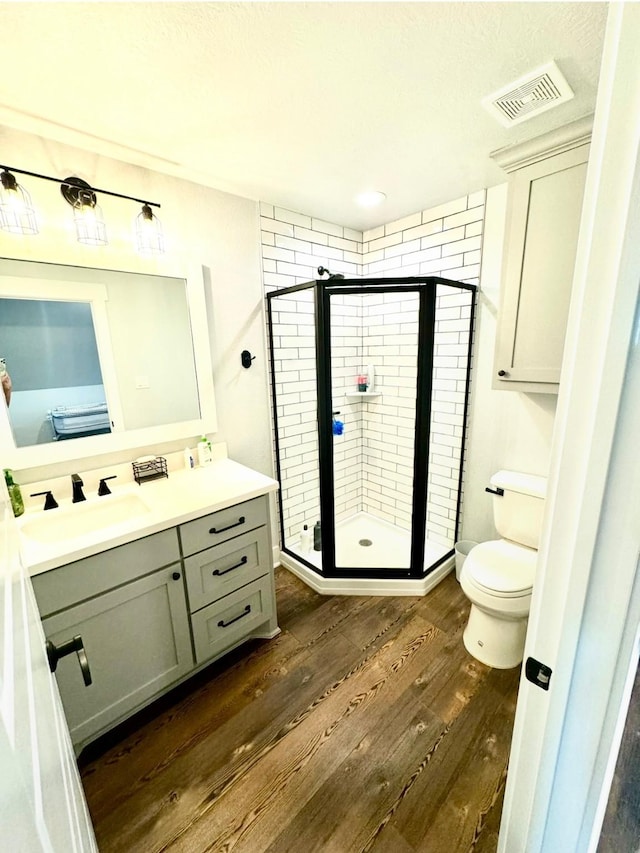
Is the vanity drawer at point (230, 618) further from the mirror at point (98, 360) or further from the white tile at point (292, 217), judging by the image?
the white tile at point (292, 217)

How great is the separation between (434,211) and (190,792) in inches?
122

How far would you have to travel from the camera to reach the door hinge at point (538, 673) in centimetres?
60

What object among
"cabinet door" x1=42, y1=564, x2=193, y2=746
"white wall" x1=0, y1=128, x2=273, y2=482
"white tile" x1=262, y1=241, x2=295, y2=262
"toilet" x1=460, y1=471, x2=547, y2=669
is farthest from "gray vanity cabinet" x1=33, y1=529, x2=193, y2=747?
"white tile" x1=262, y1=241, x2=295, y2=262

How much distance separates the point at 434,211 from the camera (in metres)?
2.20

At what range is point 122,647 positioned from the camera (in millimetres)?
1334

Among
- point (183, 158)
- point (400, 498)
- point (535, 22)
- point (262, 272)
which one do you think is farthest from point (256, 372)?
point (535, 22)

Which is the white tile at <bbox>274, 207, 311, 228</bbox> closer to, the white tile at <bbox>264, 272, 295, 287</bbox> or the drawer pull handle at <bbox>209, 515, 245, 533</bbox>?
the white tile at <bbox>264, 272, 295, 287</bbox>

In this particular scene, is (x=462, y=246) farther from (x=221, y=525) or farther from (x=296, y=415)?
(x=221, y=525)

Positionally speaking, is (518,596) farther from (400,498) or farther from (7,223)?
(7,223)

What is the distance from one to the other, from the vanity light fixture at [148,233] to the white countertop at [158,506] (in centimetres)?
115

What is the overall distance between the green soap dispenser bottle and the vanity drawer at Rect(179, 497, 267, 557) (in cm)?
66

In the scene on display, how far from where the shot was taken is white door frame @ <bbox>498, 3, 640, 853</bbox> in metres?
0.44

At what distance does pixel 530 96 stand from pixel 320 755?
2598mm

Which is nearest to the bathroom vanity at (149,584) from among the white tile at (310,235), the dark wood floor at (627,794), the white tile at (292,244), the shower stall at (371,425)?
the shower stall at (371,425)
